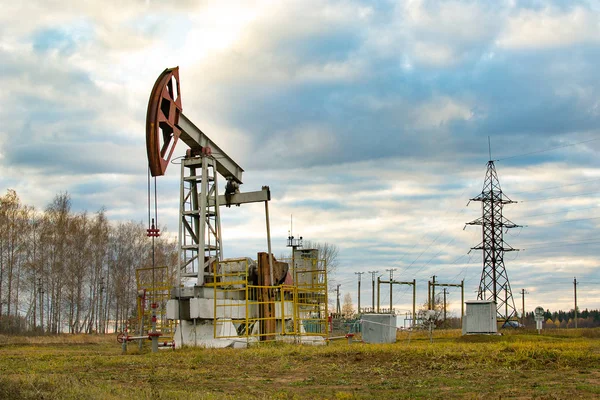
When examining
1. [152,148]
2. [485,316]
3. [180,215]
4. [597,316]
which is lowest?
[597,316]

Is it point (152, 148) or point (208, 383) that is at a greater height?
point (152, 148)

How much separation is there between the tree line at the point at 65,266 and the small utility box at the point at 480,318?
29.0 metres

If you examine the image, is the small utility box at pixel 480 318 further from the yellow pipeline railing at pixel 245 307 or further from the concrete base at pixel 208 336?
the concrete base at pixel 208 336

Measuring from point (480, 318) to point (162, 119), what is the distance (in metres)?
16.4

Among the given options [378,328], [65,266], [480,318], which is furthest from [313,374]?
[65,266]

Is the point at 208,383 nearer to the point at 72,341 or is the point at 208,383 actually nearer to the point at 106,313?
the point at 72,341

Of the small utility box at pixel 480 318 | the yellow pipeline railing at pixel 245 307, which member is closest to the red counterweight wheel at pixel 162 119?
the yellow pipeline railing at pixel 245 307

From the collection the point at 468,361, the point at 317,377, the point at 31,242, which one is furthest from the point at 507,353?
the point at 31,242

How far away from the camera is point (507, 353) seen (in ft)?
53.0

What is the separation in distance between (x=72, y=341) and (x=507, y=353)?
81.3 ft

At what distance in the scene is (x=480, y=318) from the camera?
3009cm

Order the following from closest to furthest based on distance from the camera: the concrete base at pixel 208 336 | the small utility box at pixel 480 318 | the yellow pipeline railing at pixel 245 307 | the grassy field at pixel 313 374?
the grassy field at pixel 313 374
the concrete base at pixel 208 336
the yellow pipeline railing at pixel 245 307
the small utility box at pixel 480 318

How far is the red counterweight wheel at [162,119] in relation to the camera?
2259cm

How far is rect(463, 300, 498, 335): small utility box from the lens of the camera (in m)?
29.8
